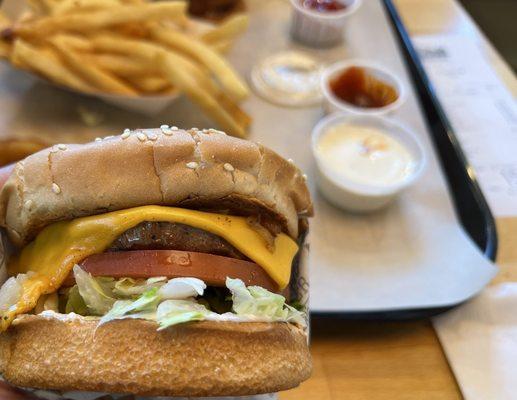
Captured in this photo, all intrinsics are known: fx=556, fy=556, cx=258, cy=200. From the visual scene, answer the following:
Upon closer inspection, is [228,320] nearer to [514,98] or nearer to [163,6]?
[163,6]

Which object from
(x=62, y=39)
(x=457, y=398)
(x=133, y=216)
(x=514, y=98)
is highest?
(x=133, y=216)

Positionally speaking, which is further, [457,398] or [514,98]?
[514,98]

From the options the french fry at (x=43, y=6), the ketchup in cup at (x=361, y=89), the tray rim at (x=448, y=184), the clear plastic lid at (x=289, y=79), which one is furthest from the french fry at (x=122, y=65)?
the tray rim at (x=448, y=184)

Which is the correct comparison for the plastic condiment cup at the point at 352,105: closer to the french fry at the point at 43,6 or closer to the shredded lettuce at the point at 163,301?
the french fry at the point at 43,6

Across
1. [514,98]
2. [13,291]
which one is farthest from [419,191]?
[13,291]

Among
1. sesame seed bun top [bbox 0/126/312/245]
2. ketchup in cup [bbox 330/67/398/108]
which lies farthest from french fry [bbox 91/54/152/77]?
sesame seed bun top [bbox 0/126/312/245]

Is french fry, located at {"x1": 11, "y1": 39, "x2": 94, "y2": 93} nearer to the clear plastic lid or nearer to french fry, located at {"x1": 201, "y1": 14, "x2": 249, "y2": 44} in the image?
french fry, located at {"x1": 201, "y1": 14, "x2": 249, "y2": 44}

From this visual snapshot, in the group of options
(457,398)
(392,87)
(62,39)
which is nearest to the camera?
(457,398)
